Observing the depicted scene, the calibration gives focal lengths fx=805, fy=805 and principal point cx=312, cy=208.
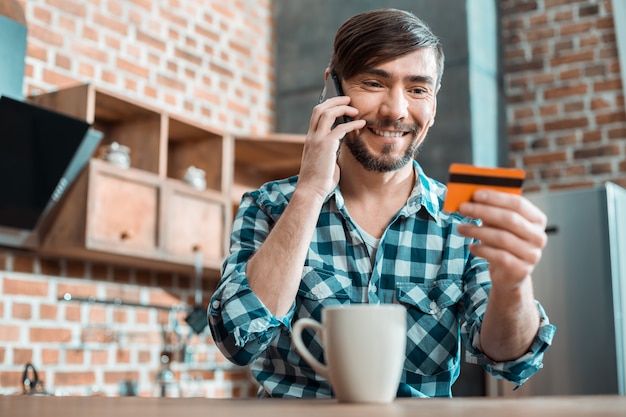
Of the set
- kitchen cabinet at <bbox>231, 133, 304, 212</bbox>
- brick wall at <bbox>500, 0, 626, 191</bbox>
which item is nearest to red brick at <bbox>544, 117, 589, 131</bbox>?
brick wall at <bbox>500, 0, 626, 191</bbox>

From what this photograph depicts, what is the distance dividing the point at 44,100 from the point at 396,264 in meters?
1.94

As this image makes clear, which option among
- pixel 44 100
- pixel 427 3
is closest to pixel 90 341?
pixel 44 100

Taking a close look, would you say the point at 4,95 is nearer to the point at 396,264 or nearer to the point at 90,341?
the point at 90,341

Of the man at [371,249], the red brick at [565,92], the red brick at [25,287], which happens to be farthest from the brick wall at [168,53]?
the man at [371,249]

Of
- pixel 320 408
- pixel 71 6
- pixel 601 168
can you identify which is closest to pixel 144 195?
pixel 71 6

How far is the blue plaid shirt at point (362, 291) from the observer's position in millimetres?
1257

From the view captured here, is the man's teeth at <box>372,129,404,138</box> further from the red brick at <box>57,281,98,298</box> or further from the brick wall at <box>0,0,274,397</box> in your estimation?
the red brick at <box>57,281,98,298</box>

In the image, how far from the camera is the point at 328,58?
14.1ft

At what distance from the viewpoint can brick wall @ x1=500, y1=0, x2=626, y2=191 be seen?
3.89m

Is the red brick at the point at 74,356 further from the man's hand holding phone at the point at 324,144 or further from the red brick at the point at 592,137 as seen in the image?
the red brick at the point at 592,137

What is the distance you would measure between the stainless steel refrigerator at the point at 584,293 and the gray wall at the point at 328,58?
0.67 metres

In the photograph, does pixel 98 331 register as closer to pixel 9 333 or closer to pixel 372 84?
pixel 9 333

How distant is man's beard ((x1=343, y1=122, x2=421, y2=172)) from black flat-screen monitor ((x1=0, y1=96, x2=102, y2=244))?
56.6 inches

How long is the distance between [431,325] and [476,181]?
1.84 ft
